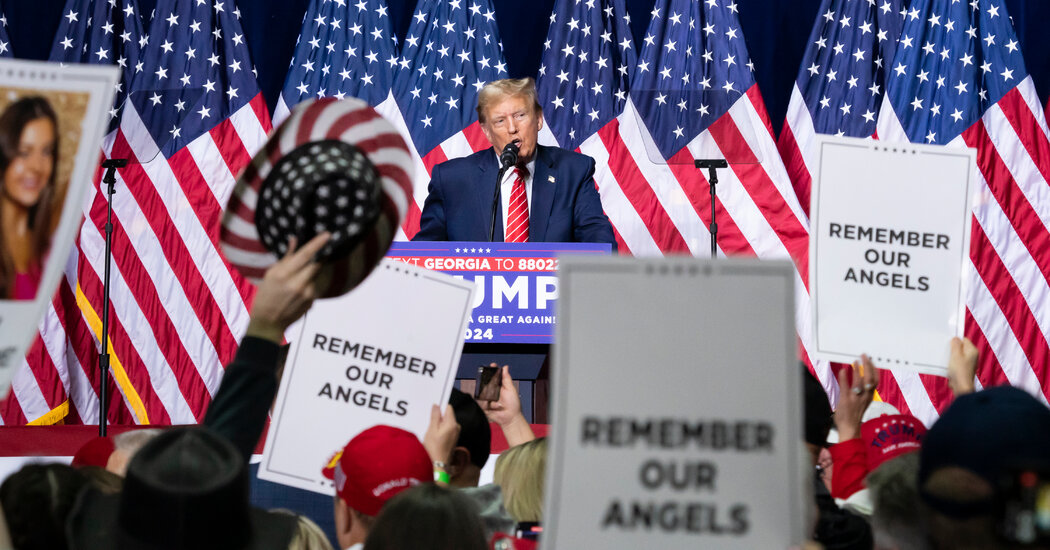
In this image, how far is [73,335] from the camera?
24.3ft

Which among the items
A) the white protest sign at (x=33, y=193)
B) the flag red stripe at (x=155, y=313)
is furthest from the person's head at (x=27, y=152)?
the flag red stripe at (x=155, y=313)

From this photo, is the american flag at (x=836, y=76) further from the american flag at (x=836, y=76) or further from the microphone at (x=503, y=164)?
the microphone at (x=503, y=164)

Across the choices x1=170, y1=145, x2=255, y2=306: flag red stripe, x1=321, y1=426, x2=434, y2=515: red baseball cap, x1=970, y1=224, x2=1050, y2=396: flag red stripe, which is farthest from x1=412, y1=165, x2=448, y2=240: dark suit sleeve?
x1=970, y1=224, x2=1050, y2=396: flag red stripe

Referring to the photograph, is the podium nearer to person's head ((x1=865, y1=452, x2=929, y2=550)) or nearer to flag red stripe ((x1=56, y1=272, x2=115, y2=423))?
person's head ((x1=865, y1=452, x2=929, y2=550))

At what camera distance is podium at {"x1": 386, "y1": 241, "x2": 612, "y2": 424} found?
459 centimetres

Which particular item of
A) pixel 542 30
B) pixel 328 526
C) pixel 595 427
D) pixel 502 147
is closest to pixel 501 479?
pixel 595 427

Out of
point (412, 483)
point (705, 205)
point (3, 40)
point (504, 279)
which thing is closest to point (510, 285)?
point (504, 279)

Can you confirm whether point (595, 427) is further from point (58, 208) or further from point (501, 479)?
point (501, 479)

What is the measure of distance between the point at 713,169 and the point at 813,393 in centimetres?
355

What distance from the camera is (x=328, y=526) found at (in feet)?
11.5

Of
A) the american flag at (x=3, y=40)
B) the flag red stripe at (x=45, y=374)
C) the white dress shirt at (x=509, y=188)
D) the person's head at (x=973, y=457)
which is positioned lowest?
the flag red stripe at (x=45, y=374)

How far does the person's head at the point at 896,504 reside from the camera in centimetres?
168

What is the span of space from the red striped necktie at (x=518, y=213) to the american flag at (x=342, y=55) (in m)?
2.66

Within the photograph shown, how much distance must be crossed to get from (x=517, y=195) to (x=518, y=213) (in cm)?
8
